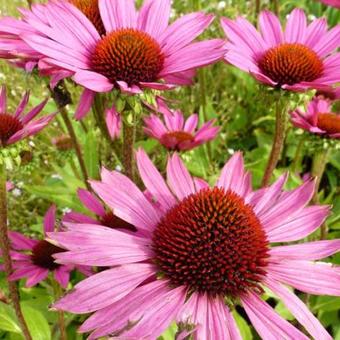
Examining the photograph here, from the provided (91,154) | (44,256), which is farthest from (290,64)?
(91,154)

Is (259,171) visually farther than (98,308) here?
Yes

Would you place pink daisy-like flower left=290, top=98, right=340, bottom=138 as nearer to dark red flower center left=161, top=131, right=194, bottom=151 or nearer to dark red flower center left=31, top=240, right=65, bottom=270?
dark red flower center left=161, top=131, right=194, bottom=151

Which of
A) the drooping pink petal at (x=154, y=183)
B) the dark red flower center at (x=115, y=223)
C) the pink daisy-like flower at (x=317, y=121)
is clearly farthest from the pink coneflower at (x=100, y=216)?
the pink daisy-like flower at (x=317, y=121)

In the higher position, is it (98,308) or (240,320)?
(98,308)

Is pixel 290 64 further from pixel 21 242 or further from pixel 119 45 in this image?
pixel 21 242

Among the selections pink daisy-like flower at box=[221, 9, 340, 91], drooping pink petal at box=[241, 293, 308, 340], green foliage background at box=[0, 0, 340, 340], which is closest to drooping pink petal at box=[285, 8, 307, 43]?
pink daisy-like flower at box=[221, 9, 340, 91]

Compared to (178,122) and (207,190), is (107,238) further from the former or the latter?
(178,122)

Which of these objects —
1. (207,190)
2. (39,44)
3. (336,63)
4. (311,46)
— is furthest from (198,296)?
(311,46)
